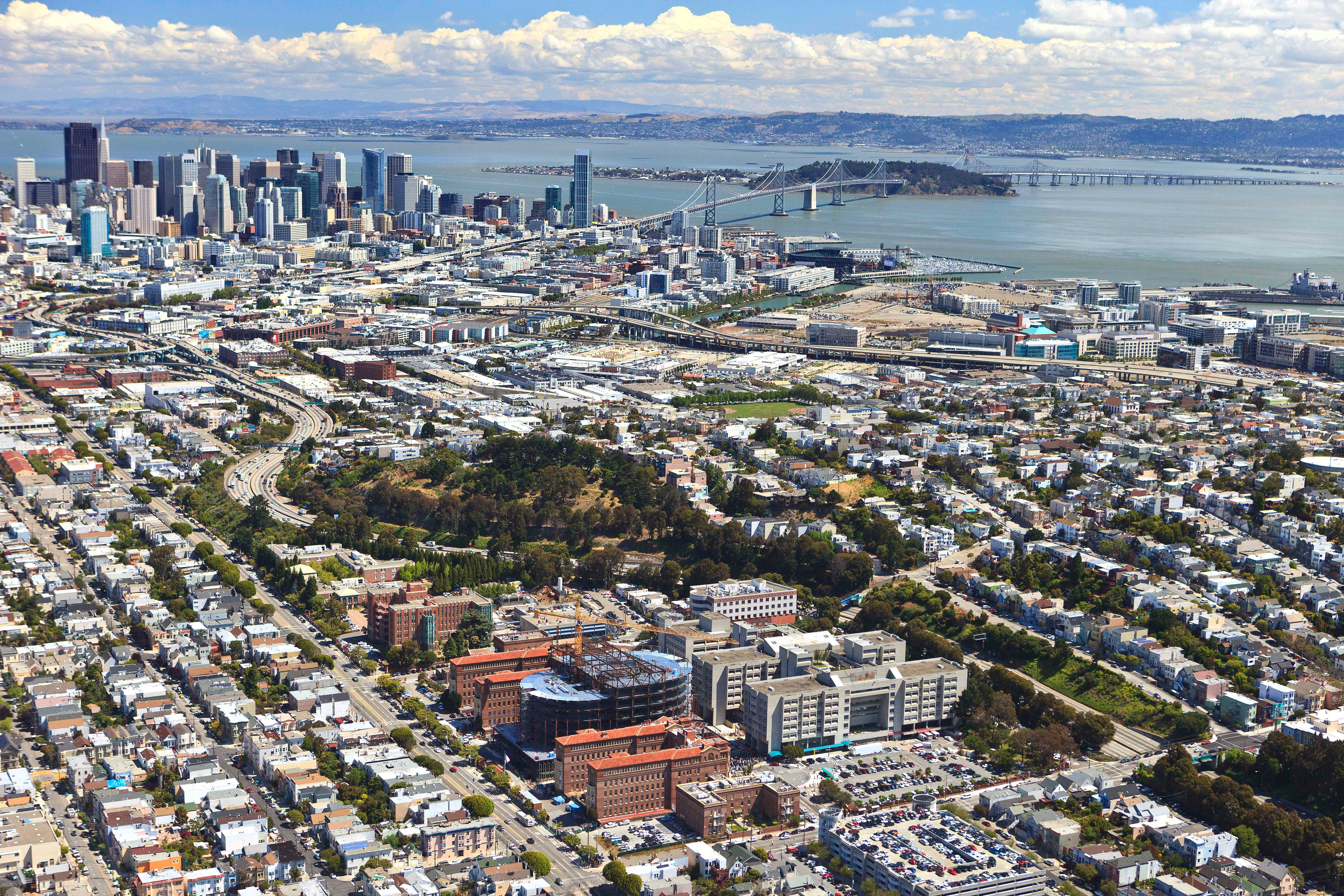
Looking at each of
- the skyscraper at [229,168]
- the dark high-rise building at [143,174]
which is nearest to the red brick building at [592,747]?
the dark high-rise building at [143,174]

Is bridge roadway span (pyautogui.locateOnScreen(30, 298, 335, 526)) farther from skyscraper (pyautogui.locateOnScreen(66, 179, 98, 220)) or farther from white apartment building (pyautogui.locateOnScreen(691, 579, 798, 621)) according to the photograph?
skyscraper (pyautogui.locateOnScreen(66, 179, 98, 220))

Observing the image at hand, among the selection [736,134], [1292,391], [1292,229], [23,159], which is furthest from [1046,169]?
[1292,391]

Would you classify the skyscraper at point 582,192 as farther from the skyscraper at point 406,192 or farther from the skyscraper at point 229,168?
the skyscraper at point 229,168

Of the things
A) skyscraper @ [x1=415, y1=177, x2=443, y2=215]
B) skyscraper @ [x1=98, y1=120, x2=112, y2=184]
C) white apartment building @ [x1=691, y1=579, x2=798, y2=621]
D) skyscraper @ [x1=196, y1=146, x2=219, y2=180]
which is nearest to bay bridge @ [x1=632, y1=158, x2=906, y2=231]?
skyscraper @ [x1=415, y1=177, x2=443, y2=215]

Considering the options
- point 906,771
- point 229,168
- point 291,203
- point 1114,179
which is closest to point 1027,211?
point 1114,179

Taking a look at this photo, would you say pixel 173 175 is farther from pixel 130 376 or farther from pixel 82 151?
pixel 130 376
